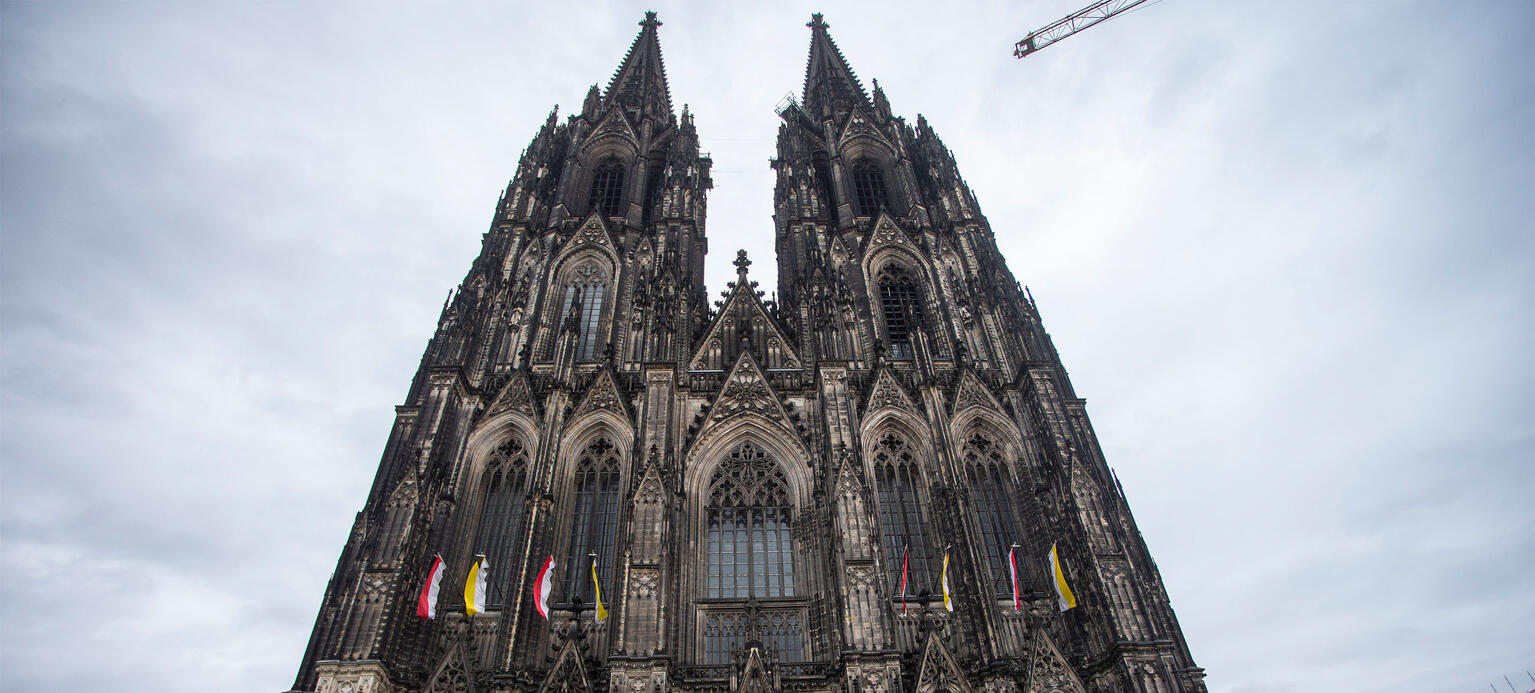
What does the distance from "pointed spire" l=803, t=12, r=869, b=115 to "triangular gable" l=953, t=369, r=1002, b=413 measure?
64.2 ft

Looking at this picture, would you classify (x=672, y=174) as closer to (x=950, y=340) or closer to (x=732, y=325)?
(x=732, y=325)

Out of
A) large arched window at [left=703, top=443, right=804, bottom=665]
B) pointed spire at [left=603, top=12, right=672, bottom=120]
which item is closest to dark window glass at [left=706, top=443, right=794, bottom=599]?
large arched window at [left=703, top=443, right=804, bottom=665]

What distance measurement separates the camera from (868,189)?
118 feet

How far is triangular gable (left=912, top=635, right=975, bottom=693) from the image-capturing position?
17750 millimetres

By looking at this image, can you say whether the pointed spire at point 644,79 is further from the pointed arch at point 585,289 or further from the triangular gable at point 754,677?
the triangular gable at point 754,677

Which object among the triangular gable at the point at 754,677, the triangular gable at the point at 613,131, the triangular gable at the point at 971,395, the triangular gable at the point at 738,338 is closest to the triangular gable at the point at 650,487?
the triangular gable at the point at 754,677

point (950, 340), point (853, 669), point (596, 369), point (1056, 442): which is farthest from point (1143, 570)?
point (596, 369)

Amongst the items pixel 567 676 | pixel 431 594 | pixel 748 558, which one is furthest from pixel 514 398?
pixel 567 676

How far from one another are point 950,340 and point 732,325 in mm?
7575

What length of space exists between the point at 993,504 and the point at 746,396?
791 cm

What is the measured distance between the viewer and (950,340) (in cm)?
2728

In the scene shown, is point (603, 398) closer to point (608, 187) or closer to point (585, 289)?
point (585, 289)

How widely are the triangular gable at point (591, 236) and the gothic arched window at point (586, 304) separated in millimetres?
882

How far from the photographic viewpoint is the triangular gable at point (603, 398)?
2395cm
